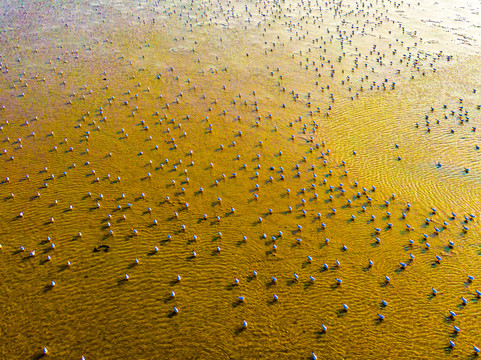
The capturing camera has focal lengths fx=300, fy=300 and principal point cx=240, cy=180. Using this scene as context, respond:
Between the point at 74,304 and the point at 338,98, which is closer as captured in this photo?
the point at 74,304

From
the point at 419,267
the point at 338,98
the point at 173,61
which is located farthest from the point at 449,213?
the point at 173,61

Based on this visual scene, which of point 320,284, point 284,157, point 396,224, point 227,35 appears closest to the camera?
point 320,284

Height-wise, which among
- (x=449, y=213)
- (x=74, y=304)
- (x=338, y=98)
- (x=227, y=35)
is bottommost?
(x=74, y=304)

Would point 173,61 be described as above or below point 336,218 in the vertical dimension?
above

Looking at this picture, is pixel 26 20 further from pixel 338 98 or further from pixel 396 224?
pixel 396 224

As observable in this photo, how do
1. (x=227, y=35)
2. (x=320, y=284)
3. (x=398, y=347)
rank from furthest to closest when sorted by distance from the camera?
(x=227, y=35) < (x=320, y=284) < (x=398, y=347)

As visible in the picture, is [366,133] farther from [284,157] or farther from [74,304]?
[74,304]
